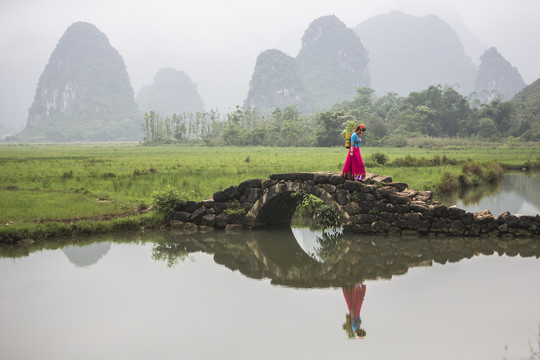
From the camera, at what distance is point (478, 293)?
6.39 m

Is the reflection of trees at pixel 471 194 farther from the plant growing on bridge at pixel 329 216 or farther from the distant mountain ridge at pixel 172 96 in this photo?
the distant mountain ridge at pixel 172 96

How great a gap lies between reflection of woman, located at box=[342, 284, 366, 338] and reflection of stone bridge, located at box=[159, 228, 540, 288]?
29 cm

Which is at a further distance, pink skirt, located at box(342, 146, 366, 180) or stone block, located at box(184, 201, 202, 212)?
stone block, located at box(184, 201, 202, 212)

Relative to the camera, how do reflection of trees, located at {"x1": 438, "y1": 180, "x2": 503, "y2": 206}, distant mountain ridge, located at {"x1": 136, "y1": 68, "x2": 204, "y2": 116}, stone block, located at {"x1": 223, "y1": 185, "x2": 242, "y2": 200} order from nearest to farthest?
stone block, located at {"x1": 223, "y1": 185, "x2": 242, "y2": 200} < reflection of trees, located at {"x1": 438, "y1": 180, "x2": 503, "y2": 206} < distant mountain ridge, located at {"x1": 136, "y1": 68, "x2": 204, "y2": 116}

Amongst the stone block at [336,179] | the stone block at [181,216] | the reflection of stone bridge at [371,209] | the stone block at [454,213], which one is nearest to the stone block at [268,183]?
the reflection of stone bridge at [371,209]

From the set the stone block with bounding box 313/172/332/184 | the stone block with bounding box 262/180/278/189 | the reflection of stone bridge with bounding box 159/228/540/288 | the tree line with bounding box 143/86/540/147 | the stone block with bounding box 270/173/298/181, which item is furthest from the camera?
the tree line with bounding box 143/86/540/147

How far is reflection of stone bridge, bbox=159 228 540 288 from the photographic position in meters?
7.54

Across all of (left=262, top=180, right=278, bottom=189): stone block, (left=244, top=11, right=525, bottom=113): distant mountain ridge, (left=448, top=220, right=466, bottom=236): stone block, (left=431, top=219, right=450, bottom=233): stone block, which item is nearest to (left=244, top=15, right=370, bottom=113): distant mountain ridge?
(left=244, top=11, right=525, bottom=113): distant mountain ridge

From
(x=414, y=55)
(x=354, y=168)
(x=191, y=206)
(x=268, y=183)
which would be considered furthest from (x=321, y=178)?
(x=414, y=55)

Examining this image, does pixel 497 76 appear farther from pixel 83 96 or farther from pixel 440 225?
pixel 440 225

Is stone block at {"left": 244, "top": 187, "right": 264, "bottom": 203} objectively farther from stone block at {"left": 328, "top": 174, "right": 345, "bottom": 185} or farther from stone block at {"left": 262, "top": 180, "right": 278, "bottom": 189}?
stone block at {"left": 328, "top": 174, "right": 345, "bottom": 185}

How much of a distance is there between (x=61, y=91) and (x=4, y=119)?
132 feet

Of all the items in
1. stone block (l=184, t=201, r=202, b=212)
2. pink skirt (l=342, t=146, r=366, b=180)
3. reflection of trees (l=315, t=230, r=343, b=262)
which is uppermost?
pink skirt (l=342, t=146, r=366, b=180)

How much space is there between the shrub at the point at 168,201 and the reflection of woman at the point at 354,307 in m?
5.02
